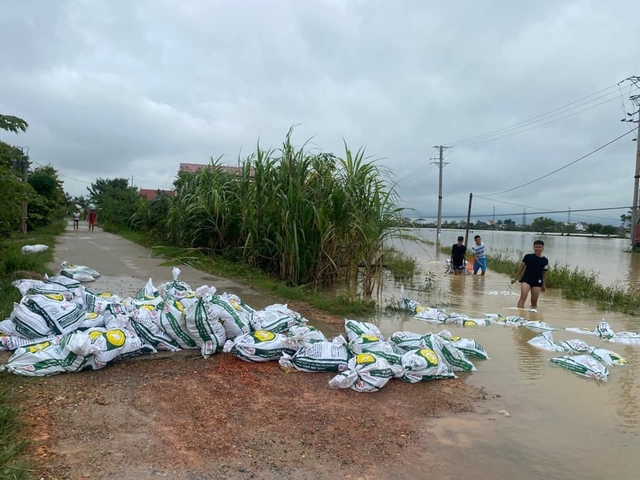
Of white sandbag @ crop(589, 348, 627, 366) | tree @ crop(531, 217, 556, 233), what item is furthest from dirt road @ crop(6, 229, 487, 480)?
tree @ crop(531, 217, 556, 233)

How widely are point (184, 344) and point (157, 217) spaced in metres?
11.9

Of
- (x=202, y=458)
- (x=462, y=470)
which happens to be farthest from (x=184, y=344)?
(x=462, y=470)

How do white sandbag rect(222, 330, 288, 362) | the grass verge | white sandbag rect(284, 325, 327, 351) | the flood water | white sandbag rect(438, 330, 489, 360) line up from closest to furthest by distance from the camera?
1. the flood water
2. white sandbag rect(222, 330, 288, 362)
3. white sandbag rect(284, 325, 327, 351)
4. white sandbag rect(438, 330, 489, 360)
5. the grass verge

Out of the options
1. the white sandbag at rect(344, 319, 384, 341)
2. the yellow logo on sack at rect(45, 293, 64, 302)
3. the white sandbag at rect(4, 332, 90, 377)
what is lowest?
the white sandbag at rect(4, 332, 90, 377)

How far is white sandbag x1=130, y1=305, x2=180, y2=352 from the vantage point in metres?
4.06

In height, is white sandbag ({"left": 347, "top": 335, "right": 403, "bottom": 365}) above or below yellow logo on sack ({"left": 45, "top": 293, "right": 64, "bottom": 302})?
below

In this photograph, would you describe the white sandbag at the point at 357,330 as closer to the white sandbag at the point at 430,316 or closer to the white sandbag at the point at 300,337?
the white sandbag at the point at 300,337

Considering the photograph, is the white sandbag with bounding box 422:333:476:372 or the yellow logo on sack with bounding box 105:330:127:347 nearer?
the yellow logo on sack with bounding box 105:330:127:347

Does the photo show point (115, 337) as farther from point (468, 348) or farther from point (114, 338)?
point (468, 348)

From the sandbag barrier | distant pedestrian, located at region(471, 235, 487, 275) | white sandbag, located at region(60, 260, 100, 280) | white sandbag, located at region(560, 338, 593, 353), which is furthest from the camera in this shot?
distant pedestrian, located at region(471, 235, 487, 275)

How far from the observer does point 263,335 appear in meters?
4.15

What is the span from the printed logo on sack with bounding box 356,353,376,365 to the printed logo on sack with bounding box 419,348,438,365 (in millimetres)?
528

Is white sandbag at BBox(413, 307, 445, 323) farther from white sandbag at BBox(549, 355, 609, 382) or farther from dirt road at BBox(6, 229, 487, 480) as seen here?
dirt road at BBox(6, 229, 487, 480)

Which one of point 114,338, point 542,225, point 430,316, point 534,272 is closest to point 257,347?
point 114,338
